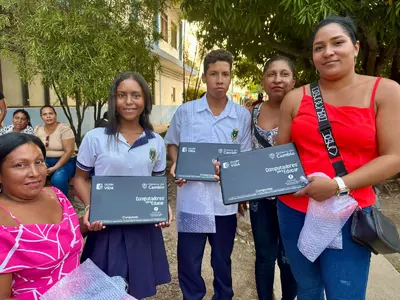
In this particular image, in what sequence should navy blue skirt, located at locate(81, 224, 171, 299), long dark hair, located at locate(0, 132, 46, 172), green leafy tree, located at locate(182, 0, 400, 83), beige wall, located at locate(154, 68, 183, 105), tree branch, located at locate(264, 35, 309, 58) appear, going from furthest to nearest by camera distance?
1. beige wall, located at locate(154, 68, 183, 105)
2. tree branch, located at locate(264, 35, 309, 58)
3. green leafy tree, located at locate(182, 0, 400, 83)
4. navy blue skirt, located at locate(81, 224, 171, 299)
5. long dark hair, located at locate(0, 132, 46, 172)

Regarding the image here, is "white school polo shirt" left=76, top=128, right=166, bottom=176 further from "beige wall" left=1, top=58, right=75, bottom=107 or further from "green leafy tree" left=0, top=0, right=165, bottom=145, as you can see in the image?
"beige wall" left=1, top=58, right=75, bottom=107

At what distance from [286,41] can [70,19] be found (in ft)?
13.9

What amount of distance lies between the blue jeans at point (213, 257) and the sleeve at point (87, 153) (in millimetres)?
865

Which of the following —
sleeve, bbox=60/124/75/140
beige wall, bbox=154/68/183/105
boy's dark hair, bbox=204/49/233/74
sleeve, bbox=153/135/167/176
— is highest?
beige wall, bbox=154/68/183/105

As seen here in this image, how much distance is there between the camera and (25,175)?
138cm

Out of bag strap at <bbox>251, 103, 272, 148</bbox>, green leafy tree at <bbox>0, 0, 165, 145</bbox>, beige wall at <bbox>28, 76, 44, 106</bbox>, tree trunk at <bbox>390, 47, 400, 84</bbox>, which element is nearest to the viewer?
bag strap at <bbox>251, 103, 272, 148</bbox>

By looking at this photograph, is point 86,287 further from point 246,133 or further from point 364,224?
point 246,133

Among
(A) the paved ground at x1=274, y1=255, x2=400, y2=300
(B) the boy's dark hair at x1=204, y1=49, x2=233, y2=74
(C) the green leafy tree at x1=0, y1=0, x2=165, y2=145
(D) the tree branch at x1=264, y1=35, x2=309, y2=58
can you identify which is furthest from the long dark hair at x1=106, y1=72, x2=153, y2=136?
(D) the tree branch at x1=264, y1=35, x2=309, y2=58

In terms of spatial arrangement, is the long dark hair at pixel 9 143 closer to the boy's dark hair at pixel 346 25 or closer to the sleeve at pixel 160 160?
the sleeve at pixel 160 160

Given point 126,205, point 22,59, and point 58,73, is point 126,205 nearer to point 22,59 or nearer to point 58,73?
point 58,73

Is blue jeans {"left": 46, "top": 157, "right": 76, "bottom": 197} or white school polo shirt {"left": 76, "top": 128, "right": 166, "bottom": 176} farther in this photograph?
blue jeans {"left": 46, "top": 157, "right": 76, "bottom": 197}

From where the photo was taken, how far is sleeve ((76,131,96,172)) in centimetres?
185

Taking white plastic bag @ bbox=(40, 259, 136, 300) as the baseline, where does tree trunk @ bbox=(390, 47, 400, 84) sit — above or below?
above

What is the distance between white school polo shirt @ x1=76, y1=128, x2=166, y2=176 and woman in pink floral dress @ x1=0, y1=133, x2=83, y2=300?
0.36m
